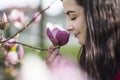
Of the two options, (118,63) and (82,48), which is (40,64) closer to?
(82,48)

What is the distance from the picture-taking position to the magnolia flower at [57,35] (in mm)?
2520

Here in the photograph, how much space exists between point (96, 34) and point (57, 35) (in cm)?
20

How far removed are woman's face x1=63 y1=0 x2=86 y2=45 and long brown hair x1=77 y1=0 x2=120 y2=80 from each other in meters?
0.03

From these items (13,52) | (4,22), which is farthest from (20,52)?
(4,22)

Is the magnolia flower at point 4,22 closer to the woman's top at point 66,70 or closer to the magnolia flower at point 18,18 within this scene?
the magnolia flower at point 18,18

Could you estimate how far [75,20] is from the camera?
2.53m

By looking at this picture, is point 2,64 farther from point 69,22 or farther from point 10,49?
point 69,22

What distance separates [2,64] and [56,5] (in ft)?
1.34

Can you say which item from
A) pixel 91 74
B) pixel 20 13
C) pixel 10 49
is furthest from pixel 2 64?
pixel 91 74

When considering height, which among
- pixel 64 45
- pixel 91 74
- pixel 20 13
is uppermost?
pixel 20 13

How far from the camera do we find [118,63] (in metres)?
2.52

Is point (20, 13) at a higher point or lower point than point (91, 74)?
higher

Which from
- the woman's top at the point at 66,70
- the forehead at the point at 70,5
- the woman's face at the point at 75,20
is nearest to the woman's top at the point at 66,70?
the woman's top at the point at 66,70

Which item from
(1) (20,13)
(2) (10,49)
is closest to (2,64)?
(2) (10,49)
